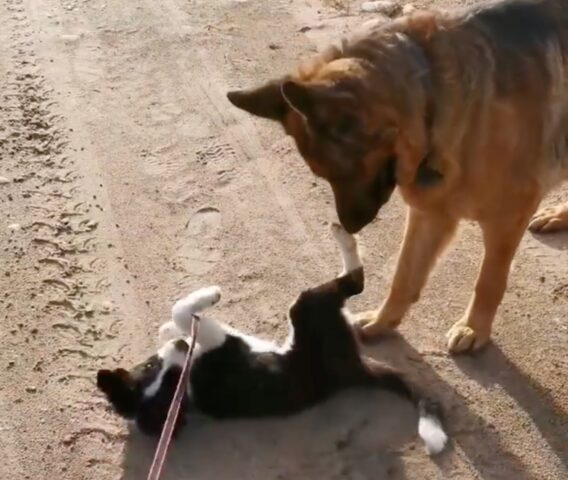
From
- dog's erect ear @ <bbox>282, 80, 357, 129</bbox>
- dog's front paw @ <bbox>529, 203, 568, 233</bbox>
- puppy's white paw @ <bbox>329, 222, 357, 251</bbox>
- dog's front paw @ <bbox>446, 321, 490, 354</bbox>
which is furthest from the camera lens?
dog's front paw @ <bbox>529, 203, 568, 233</bbox>

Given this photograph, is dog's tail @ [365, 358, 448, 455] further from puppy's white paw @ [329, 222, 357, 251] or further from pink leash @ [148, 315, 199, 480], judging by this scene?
pink leash @ [148, 315, 199, 480]

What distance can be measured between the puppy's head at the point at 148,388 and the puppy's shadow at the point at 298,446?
0.46 ft

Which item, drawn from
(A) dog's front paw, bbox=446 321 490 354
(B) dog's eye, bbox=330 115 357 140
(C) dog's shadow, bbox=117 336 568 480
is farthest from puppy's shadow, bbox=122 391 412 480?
(B) dog's eye, bbox=330 115 357 140

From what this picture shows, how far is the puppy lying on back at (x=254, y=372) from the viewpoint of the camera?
3.13 meters

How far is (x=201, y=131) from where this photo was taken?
4828mm

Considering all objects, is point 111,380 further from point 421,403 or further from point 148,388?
point 421,403

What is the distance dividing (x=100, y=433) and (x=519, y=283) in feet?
6.21

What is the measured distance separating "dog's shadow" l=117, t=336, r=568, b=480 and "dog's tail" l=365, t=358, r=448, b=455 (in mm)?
39

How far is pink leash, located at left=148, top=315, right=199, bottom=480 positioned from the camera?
2.86 m

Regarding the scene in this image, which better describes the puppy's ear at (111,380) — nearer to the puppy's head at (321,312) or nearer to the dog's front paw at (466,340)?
the puppy's head at (321,312)

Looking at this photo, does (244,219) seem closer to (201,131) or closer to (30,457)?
(201,131)

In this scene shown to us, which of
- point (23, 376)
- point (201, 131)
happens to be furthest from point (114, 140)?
point (23, 376)

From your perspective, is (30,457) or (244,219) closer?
(30,457)

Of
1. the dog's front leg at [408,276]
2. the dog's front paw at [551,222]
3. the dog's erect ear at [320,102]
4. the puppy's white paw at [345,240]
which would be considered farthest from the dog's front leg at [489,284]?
the dog's erect ear at [320,102]
